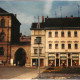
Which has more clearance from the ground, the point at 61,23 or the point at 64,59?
the point at 61,23

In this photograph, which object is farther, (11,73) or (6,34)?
(6,34)

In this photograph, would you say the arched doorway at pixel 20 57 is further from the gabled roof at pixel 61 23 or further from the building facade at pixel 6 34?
the gabled roof at pixel 61 23

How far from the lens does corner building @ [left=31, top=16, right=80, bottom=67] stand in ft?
149

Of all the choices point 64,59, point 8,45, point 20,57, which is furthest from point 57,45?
point 8,45

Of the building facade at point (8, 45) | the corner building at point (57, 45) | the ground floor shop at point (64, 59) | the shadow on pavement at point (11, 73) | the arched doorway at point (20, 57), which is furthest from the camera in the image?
the arched doorway at point (20, 57)

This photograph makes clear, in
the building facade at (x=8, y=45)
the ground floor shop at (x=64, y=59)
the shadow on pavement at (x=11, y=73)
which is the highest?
the building facade at (x=8, y=45)

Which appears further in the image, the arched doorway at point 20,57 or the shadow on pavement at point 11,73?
the arched doorway at point 20,57

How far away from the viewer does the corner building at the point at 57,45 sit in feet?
149

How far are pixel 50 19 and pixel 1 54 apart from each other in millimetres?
13515

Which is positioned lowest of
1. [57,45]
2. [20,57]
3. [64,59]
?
[64,59]

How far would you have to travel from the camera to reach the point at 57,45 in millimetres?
45969

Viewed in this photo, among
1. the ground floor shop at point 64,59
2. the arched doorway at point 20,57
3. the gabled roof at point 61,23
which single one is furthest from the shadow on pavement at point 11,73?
the gabled roof at point 61,23

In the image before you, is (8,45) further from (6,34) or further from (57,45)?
(57,45)

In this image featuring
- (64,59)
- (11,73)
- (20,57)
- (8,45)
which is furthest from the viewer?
(20,57)
